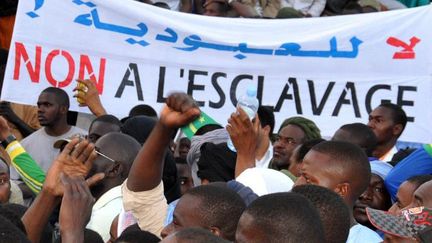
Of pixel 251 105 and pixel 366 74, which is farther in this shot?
pixel 366 74

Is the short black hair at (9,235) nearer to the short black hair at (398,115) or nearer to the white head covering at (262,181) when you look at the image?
the white head covering at (262,181)

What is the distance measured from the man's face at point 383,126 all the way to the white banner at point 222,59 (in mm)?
641

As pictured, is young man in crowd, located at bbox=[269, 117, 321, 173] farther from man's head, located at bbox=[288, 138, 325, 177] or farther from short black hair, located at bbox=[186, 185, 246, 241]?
short black hair, located at bbox=[186, 185, 246, 241]

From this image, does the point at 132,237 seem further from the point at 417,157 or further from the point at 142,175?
the point at 417,157

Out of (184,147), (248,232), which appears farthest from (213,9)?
(248,232)

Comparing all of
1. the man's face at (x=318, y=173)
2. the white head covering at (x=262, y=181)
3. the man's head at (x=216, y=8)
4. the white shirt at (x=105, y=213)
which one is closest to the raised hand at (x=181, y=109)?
the white head covering at (x=262, y=181)

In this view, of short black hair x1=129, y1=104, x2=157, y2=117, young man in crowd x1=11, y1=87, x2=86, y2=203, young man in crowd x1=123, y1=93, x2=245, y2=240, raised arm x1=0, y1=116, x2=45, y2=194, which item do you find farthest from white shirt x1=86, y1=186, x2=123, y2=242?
young man in crowd x1=11, y1=87, x2=86, y2=203

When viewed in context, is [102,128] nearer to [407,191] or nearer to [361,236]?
[407,191]

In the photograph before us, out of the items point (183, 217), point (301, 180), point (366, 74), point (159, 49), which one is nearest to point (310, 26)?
point (366, 74)

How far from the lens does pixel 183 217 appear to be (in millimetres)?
4539

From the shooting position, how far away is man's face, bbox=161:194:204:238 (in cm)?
451

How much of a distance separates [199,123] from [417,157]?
2.19 m

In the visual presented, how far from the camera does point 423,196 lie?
5.10 metres

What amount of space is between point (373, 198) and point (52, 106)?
3668 millimetres
